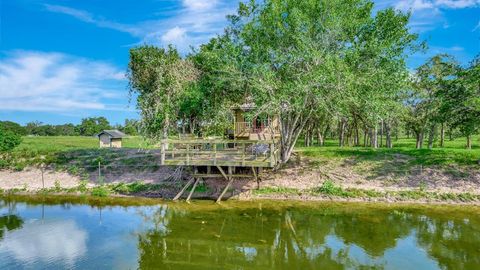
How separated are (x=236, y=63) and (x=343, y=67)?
6.45 meters

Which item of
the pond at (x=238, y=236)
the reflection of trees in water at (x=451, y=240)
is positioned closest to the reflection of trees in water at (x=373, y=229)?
the pond at (x=238, y=236)

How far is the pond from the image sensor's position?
11.8 m

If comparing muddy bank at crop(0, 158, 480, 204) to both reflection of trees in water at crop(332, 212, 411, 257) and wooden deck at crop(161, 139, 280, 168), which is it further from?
reflection of trees in water at crop(332, 212, 411, 257)

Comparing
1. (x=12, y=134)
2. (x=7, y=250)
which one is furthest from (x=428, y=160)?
(x=12, y=134)

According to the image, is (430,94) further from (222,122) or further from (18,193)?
(18,193)

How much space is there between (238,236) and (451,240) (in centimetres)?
867

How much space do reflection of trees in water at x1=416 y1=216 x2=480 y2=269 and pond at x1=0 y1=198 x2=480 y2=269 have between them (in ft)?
0.12

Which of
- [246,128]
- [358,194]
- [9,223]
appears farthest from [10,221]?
[358,194]

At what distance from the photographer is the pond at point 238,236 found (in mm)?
11758

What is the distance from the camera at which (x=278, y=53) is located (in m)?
21.1

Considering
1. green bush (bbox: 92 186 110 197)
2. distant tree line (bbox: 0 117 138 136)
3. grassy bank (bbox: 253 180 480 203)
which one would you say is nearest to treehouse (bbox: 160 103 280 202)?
grassy bank (bbox: 253 180 480 203)

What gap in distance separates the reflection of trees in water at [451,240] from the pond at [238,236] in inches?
1.4

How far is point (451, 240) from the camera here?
13695mm

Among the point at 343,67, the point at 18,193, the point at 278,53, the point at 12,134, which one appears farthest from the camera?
the point at 12,134
